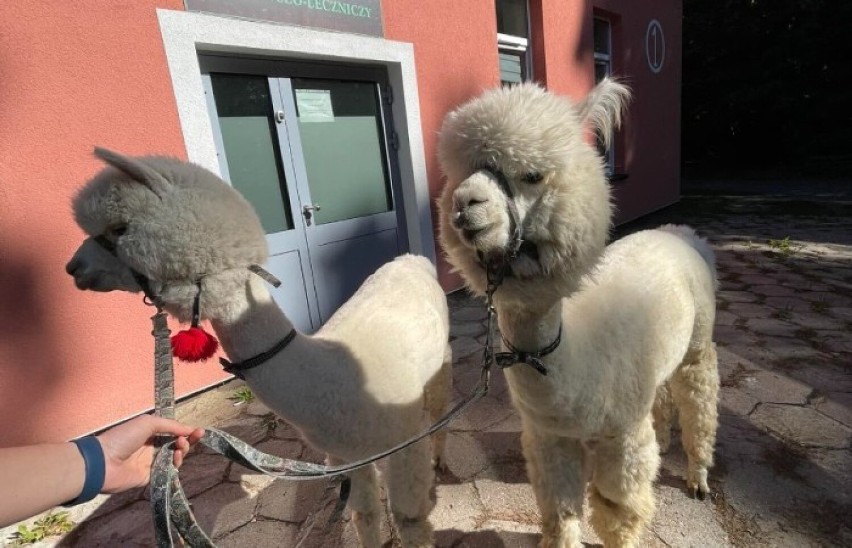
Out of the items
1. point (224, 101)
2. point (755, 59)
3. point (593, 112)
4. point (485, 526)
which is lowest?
point (485, 526)

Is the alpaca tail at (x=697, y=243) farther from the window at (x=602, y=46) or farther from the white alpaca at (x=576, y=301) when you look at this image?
the window at (x=602, y=46)

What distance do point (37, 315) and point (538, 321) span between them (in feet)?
9.12

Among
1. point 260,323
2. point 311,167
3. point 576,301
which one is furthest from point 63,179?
point 576,301

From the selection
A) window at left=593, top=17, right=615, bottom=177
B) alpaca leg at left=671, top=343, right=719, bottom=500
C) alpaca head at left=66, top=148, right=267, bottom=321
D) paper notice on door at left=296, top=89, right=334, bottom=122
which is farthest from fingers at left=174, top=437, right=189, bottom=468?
window at left=593, top=17, right=615, bottom=177

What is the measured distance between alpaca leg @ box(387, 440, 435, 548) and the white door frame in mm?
2125

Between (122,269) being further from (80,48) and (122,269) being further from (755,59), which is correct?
(755,59)

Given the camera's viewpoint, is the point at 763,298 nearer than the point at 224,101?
No

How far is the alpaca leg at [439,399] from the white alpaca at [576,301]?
0.59 meters

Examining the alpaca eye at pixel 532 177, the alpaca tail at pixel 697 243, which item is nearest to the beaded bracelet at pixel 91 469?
the alpaca eye at pixel 532 177

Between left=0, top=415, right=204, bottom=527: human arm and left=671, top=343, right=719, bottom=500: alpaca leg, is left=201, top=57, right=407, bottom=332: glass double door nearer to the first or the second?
left=0, top=415, right=204, bottom=527: human arm

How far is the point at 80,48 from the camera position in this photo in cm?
242

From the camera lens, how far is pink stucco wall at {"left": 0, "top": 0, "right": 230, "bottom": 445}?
230 cm

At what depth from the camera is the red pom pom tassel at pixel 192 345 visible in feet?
3.70

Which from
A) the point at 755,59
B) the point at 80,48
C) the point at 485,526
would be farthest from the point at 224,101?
the point at 755,59
